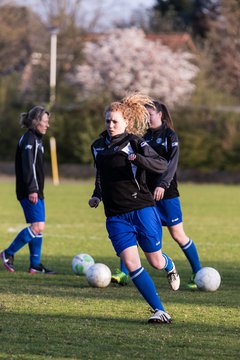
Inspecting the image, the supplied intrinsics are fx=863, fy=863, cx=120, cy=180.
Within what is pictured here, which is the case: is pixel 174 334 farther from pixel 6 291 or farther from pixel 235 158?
pixel 235 158

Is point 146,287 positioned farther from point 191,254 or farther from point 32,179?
point 32,179

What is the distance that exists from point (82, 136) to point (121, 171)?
3541cm

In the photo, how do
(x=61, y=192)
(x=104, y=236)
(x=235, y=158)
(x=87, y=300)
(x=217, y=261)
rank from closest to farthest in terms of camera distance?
(x=87, y=300)
(x=217, y=261)
(x=104, y=236)
(x=61, y=192)
(x=235, y=158)

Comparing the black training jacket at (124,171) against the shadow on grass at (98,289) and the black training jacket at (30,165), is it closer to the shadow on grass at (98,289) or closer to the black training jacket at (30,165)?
the shadow on grass at (98,289)

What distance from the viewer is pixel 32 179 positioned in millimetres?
10438

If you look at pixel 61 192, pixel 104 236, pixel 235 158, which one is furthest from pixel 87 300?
pixel 235 158

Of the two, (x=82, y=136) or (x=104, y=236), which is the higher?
(x=104, y=236)

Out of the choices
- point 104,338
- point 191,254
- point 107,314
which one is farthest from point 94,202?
point 191,254

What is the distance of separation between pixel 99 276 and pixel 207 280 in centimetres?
115

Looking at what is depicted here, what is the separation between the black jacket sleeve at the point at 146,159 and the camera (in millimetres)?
7059

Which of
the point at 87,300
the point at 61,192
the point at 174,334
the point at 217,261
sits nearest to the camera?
the point at 174,334

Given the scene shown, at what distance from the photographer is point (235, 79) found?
47.9 m

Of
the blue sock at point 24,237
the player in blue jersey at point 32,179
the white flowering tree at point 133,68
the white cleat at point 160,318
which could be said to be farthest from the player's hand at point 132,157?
the white flowering tree at point 133,68

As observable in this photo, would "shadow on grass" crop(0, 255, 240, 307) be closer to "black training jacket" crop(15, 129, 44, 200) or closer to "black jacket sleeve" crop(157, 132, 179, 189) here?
"black training jacket" crop(15, 129, 44, 200)
